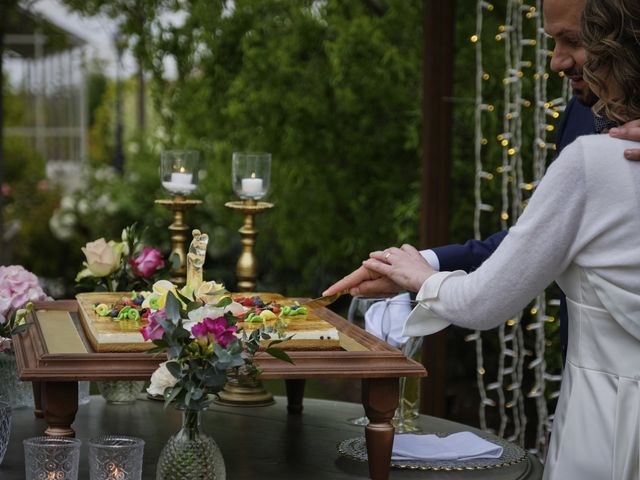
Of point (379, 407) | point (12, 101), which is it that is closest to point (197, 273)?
point (379, 407)

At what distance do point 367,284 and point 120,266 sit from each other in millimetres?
981

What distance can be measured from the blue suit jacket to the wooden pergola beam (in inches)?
77.5

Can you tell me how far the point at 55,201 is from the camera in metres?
11.3

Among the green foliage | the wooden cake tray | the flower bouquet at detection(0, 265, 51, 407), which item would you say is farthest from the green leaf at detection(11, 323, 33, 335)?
the green foliage

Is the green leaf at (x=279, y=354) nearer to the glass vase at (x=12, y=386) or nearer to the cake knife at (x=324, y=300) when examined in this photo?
the cake knife at (x=324, y=300)

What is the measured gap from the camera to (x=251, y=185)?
3.37 meters

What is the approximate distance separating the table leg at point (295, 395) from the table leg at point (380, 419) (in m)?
0.73

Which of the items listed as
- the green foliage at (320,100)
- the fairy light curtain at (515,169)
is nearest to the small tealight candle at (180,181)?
the fairy light curtain at (515,169)

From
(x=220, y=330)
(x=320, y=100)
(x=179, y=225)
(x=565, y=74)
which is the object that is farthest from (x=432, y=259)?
(x=320, y=100)

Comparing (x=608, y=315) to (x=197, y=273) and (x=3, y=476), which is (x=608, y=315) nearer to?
(x=197, y=273)

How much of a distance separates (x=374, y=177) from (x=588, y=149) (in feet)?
16.1

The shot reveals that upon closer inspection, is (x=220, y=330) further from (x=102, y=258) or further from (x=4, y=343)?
(x=102, y=258)

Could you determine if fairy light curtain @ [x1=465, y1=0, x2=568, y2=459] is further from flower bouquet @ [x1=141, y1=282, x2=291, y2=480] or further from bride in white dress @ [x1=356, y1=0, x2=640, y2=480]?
flower bouquet @ [x1=141, y1=282, x2=291, y2=480]

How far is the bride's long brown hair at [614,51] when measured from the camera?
1.87m
